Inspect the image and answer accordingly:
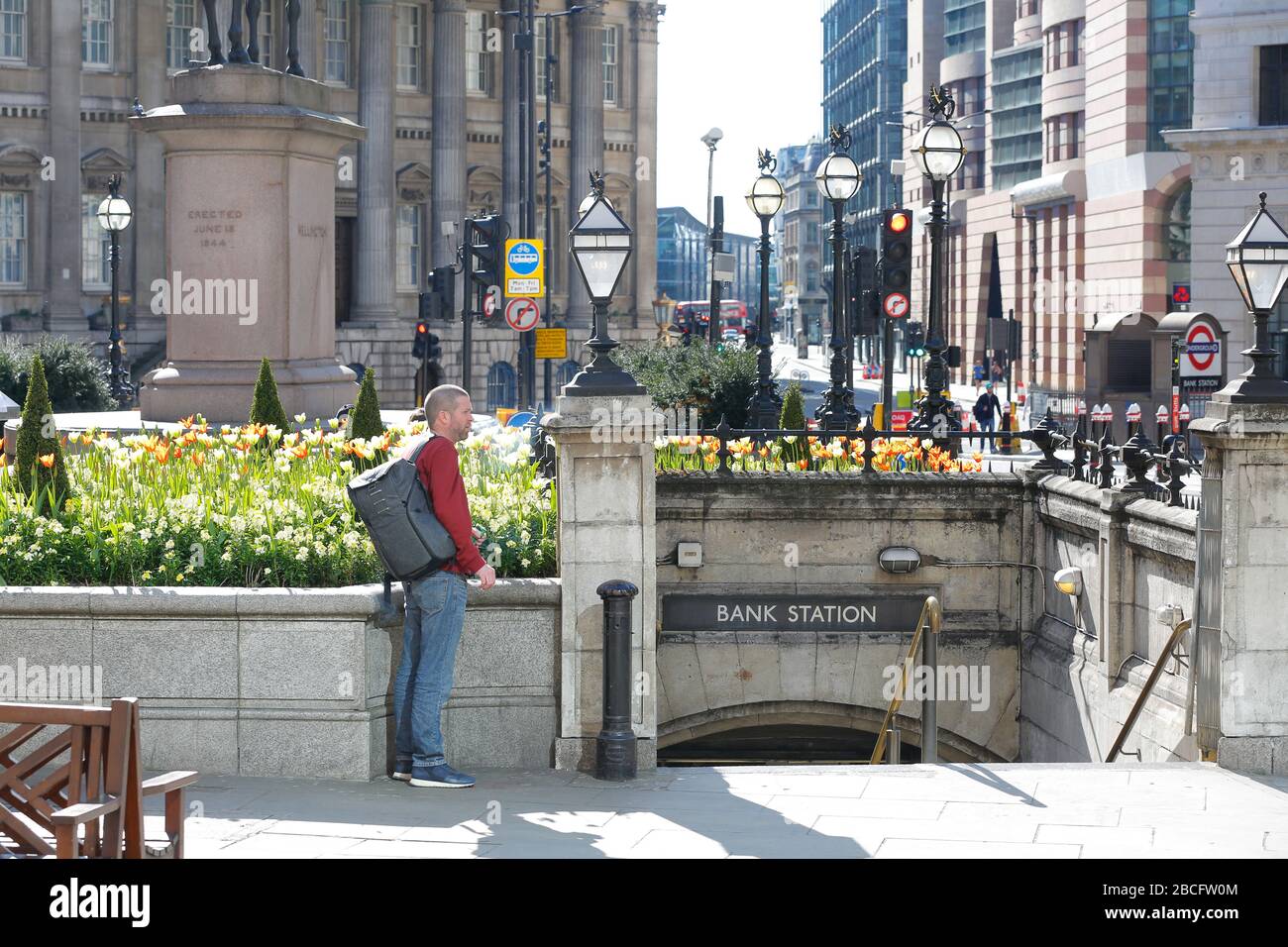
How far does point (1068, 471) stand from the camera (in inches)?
799

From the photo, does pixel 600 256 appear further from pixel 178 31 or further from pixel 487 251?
pixel 178 31

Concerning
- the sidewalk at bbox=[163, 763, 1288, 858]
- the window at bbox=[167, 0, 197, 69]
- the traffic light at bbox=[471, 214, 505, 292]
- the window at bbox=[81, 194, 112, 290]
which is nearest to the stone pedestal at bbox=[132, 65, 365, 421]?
the sidewalk at bbox=[163, 763, 1288, 858]

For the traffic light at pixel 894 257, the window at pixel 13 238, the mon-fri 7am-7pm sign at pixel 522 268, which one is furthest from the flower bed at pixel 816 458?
the window at pixel 13 238

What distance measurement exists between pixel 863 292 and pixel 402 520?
20.8 m

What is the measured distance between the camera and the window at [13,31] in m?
58.9

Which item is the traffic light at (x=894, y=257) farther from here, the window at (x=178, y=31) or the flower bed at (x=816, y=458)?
the window at (x=178, y=31)

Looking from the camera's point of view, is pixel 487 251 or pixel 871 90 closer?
pixel 487 251

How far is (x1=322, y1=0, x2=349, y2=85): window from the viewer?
219 ft

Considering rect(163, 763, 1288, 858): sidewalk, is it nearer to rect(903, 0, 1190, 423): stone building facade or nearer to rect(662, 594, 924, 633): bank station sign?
rect(662, 594, 924, 633): bank station sign

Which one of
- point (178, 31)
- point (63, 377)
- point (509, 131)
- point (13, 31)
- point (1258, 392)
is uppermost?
point (178, 31)

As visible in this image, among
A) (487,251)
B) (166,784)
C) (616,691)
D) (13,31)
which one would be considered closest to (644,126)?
(13,31)

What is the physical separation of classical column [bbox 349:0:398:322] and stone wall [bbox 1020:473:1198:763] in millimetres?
47833

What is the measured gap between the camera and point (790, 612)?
20797 millimetres

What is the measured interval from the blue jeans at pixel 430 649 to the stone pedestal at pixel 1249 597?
15.8 feet
